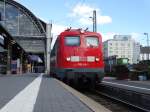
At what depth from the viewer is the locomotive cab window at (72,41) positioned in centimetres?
2845

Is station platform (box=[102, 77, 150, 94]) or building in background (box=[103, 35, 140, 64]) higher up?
building in background (box=[103, 35, 140, 64])

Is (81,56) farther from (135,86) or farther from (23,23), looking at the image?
(23,23)

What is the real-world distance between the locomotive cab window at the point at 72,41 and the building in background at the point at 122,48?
104173 mm

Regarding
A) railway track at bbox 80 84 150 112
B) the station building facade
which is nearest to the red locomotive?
railway track at bbox 80 84 150 112

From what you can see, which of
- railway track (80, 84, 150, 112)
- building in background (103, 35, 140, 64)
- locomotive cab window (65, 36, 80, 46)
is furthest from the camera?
building in background (103, 35, 140, 64)

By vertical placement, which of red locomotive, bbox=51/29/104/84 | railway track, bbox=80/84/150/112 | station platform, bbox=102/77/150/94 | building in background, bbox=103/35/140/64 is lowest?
railway track, bbox=80/84/150/112

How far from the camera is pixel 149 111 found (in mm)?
16750

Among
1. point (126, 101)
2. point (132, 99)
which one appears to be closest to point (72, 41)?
point (126, 101)

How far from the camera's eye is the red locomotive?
91.5 feet

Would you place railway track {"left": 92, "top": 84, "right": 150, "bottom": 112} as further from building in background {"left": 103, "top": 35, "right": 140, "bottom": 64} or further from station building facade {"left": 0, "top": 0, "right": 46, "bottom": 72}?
building in background {"left": 103, "top": 35, "right": 140, "bottom": 64}

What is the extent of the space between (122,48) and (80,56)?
376 feet

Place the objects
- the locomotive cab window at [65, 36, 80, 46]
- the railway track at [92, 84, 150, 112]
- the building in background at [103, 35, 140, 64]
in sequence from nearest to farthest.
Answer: the railway track at [92, 84, 150, 112]
the locomotive cab window at [65, 36, 80, 46]
the building in background at [103, 35, 140, 64]

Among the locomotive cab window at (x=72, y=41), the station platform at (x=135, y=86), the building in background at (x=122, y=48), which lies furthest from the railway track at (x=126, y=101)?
the building in background at (x=122, y=48)

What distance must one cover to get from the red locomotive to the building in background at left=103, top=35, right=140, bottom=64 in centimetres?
10417
